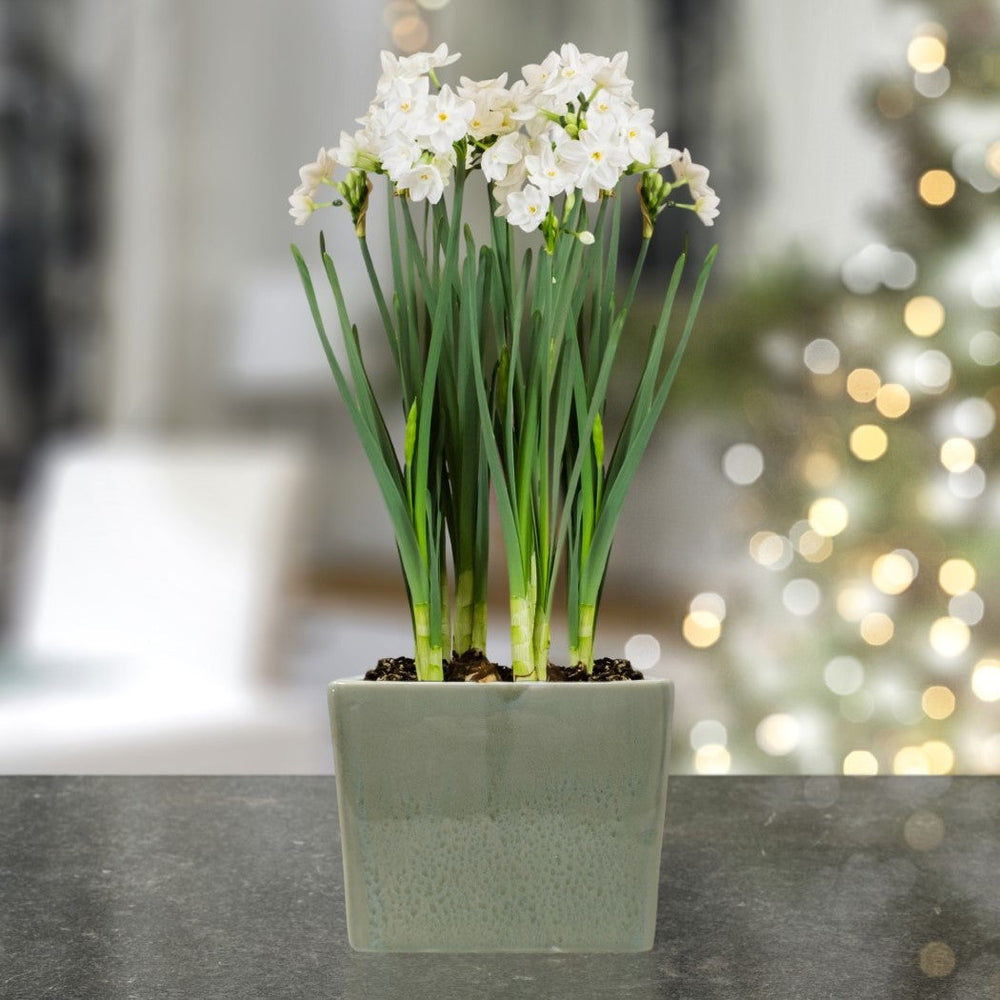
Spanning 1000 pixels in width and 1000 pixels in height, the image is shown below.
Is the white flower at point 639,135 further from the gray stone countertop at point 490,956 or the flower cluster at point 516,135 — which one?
the gray stone countertop at point 490,956

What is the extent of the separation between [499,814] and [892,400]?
214cm

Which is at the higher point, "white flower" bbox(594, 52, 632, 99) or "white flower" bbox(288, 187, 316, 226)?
"white flower" bbox(594, 52, 632, 99)

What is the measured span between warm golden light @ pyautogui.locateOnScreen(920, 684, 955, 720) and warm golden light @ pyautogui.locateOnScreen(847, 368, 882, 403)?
0.56 m

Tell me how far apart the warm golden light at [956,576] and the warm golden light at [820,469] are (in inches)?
10.3

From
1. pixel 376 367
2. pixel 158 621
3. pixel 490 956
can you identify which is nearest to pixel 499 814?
pixel 490 956

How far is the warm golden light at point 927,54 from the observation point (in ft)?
7.94

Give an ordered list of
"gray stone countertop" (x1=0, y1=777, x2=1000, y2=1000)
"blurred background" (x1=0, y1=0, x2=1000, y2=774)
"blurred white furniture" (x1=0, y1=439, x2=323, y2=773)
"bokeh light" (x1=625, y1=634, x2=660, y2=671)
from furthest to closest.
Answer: "bokeh light" (x1=625, y1=634, x2=660, y2=671) → "blurred background" (x1=0, y1=0, x2=1000, y2=774) → "blurred white furniture" (x1=0, y1=439, x2=323, y2=773) → "gray stone countertop" (x1=0, y1=777, x2=1000, y2=1000)

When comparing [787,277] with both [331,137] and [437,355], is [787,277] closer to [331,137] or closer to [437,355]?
[331,137]

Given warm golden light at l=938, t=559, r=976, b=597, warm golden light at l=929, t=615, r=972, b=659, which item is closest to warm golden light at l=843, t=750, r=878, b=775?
warm golden light at l=929, t=615, r=972, b=659

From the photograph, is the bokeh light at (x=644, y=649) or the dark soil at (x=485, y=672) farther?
the bokeh light at (x=644, y=649)

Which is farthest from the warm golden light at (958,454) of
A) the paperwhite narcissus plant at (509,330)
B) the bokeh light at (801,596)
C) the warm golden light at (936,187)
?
the paperwhite narcissus plant at (509,330)

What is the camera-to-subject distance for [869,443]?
95.3 inches

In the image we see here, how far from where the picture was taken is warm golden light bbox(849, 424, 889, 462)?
2410mm

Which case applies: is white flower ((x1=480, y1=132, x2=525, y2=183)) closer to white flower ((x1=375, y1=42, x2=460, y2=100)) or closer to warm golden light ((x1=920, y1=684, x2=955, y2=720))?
white flower ((x1=375, y1=42, x2=460, y2=100))
